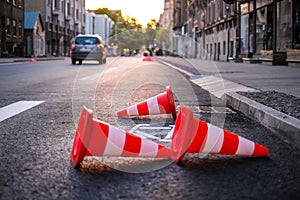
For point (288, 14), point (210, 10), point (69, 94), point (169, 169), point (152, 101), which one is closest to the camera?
point (169, 169)

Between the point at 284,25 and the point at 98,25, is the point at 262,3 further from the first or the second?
the point at 98,25

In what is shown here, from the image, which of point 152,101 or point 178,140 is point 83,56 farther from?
point 178,140

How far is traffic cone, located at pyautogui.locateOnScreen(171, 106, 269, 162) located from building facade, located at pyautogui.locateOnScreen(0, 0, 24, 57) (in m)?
42.5

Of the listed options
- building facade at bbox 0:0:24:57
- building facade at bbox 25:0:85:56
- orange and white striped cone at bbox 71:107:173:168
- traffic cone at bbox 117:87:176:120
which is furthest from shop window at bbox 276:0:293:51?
building facade at bbox 25:0:85:56

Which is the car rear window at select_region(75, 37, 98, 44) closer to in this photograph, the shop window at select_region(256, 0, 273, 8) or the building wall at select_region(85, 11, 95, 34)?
the shop window at select_region(256, 0, 273, 8)

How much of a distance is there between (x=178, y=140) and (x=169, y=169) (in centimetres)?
27

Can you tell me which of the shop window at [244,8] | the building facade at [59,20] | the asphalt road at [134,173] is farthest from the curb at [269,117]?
the building facade at [59,20]

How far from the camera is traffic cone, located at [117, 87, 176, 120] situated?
5.88m

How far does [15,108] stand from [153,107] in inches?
81.3

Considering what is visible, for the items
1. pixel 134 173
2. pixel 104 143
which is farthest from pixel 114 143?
pixel 134 173

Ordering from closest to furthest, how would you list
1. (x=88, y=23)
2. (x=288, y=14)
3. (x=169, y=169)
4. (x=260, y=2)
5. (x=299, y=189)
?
(x=299, y=189), (x=169, y=169), (x=288, y=14), (x=260, y=2), (x=88, y=23)

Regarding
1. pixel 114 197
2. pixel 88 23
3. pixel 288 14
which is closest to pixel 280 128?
pixel 114 197

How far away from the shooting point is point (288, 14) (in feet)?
68.4

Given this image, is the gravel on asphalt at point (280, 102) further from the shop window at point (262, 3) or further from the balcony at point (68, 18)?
the balcony at point (68, 18)
